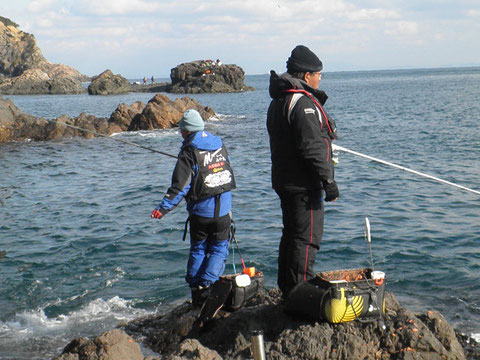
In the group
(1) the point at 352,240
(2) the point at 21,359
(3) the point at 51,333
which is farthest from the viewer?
(1) the point at 352,240

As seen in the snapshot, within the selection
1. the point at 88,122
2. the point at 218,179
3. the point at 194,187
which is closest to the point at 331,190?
the point at 218,179

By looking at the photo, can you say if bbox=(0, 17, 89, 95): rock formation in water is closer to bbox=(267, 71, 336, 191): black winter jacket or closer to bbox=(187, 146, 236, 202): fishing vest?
bbox=(187, 146, 236, 202): fishing vest

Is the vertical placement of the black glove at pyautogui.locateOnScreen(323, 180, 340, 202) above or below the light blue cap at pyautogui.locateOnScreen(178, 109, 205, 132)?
below

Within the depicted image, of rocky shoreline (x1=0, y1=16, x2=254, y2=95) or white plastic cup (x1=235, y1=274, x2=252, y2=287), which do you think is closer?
white plastic cup (x1=235, y1=274, x2=252, y2=287)

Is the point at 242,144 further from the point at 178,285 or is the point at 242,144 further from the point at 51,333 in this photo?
the point at 51,333

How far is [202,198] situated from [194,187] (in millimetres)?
138

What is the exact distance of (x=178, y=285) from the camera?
25.1ft

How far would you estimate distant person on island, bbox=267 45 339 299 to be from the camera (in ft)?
14.7

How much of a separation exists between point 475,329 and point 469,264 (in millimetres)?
2486

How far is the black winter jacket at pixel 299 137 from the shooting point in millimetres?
4465

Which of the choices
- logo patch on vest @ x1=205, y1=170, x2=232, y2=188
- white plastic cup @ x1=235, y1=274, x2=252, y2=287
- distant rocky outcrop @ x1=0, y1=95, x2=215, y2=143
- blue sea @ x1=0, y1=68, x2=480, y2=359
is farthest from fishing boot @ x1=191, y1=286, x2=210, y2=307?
distant rocky outcrop @ x1=0, y1=95, x2=215, y2=143

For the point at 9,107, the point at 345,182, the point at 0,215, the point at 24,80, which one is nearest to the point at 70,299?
the point at 0,215

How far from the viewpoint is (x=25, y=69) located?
10588 centimetres

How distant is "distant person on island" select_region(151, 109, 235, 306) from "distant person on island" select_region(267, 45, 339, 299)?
0.95 meters
